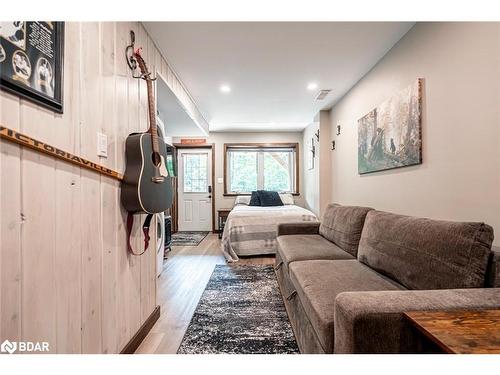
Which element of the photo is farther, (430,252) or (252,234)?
(252,234)

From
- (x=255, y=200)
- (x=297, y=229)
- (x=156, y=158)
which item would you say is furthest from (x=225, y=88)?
(x=255, y=200)

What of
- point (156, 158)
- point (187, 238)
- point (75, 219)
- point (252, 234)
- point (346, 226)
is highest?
point (156, 158)

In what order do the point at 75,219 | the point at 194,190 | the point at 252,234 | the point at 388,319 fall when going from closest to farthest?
the point at 388,319, the point at 75,219, the point at 252,234, the point at 194,190

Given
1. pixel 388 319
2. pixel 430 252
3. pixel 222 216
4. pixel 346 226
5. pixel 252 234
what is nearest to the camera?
pixel 388 319

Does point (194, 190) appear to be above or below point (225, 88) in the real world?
below

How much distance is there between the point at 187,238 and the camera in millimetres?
5277

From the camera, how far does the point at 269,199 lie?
17.1ft

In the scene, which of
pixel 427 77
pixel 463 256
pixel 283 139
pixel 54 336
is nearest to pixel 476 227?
pixel 463 256

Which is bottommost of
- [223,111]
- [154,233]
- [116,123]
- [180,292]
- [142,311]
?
[180,292]

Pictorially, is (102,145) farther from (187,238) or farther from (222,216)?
(222,216)

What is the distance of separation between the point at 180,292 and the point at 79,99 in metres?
2.06

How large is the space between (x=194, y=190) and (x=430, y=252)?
5422 millimetres

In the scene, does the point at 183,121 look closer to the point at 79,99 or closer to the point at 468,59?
the point at 79,99

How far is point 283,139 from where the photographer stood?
604cm
